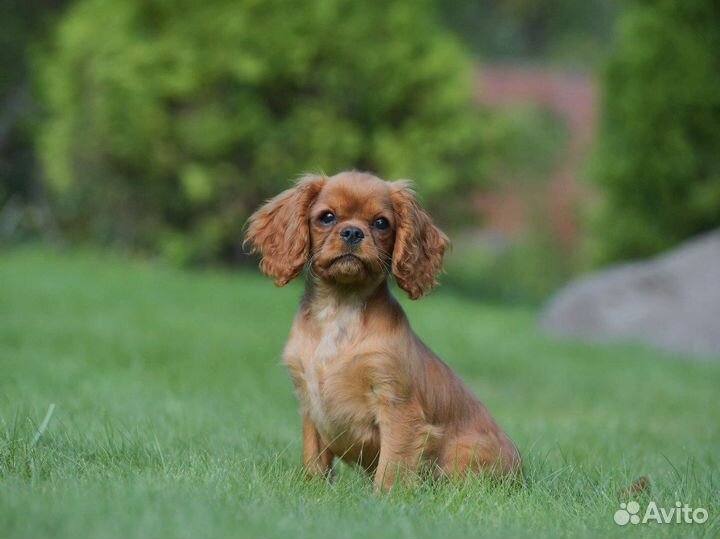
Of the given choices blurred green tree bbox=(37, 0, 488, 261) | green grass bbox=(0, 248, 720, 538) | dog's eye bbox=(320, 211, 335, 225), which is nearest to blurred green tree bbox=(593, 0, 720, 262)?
green grass bbox=(0, 248, 720, 538)

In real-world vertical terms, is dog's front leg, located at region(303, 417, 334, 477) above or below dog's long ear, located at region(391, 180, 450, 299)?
below

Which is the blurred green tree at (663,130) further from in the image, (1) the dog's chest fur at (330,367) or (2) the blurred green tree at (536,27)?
(2) the blurred green tree at (536,27)

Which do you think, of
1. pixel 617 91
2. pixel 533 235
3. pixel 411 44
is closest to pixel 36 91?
pixel 411 44

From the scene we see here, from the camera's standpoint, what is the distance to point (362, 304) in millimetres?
4504

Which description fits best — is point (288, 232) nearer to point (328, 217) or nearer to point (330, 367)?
point (328, 217)

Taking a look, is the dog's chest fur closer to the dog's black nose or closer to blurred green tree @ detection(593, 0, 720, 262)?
the dog's black nose

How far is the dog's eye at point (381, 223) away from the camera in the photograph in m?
4.54

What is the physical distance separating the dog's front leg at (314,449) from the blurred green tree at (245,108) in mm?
10947

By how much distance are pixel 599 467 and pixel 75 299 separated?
7736 mm

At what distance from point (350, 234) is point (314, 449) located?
2.89ft

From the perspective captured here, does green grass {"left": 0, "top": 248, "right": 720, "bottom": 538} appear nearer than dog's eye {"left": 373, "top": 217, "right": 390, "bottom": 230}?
Yes

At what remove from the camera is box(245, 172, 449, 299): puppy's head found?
4.41m

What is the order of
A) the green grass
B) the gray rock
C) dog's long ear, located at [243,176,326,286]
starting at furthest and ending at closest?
1. the gray rock
2. dog's long ear, located at [243,176,326,286]
3. the green grass

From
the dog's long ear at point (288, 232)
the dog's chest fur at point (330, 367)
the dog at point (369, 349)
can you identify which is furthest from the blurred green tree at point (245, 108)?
the dog's chest fur at point (330, 367)
